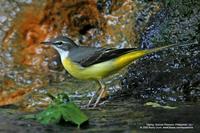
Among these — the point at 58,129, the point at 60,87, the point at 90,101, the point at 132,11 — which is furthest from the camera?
the point at 132,11

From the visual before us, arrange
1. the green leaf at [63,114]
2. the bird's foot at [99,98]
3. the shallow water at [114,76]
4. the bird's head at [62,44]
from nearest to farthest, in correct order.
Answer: the green leaf at [63,114], the shallow water at [114,76], the bird's foot at [99,98], the bird's head at [62,44]

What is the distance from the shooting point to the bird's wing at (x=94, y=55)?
26.1 ft

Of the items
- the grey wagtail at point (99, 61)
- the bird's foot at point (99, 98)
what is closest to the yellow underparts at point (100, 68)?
the grey wagtail at point (99, 61)

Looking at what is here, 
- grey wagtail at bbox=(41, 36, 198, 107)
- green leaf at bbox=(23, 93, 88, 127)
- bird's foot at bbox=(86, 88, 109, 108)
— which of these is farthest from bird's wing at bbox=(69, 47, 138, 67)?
green leaf at bbox=(23, 93, 88, 127)

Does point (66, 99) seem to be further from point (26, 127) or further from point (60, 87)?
point (60, 87)

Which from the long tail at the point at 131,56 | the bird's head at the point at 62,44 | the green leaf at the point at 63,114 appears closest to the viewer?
the green leaf at the point at 63,114

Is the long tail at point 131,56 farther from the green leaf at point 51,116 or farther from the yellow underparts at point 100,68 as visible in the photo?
the green leaf at point 51,116

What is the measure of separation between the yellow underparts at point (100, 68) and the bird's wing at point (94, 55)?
2.0 inches

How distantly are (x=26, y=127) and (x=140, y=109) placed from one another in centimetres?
156

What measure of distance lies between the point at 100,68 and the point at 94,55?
0.72 feet

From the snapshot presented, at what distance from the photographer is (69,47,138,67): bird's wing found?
7.95 m

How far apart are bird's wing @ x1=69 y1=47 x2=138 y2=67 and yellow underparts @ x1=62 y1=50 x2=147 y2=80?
5 cm

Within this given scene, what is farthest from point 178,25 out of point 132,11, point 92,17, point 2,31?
point 2,31

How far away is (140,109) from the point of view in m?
7.44
